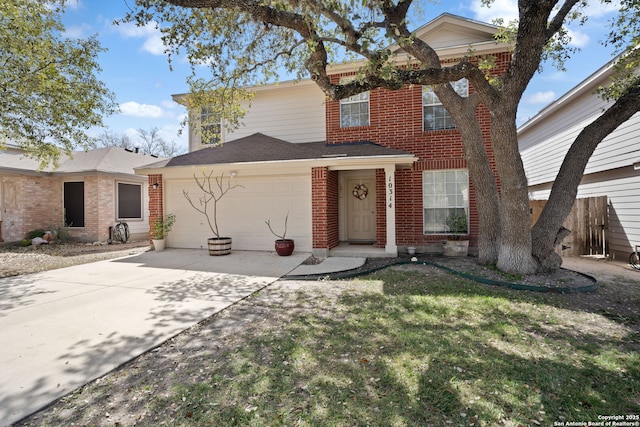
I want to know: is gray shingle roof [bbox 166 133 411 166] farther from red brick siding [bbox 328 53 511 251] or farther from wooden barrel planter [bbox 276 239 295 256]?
wooden barrel planter [bbox 276 239 295 256]

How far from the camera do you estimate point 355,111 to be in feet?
→ 32.2

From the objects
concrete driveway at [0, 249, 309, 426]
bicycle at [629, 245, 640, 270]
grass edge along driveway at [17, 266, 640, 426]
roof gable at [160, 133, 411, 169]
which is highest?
roof gable at [160, 133, 411, 169]

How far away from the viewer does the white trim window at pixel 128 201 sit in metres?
12.8

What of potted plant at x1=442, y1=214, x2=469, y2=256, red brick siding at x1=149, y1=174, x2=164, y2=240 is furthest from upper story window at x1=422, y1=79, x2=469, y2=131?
red brick siding at x1=149, y1=174, x2=164, y2=240

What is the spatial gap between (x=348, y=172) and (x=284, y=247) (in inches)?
146

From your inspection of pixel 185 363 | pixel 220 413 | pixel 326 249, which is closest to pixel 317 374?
pixel 220 413

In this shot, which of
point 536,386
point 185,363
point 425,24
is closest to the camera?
point 536,386

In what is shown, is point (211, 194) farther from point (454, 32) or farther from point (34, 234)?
point (454, 32)

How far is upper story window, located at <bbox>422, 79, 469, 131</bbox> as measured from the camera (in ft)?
29.5

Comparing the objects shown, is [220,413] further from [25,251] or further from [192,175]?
[25,251]

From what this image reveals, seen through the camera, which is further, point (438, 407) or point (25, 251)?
point (25, 251)

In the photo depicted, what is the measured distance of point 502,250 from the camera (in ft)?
20.4

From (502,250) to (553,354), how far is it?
346 cm

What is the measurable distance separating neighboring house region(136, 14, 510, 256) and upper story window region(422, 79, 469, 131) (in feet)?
0.10
